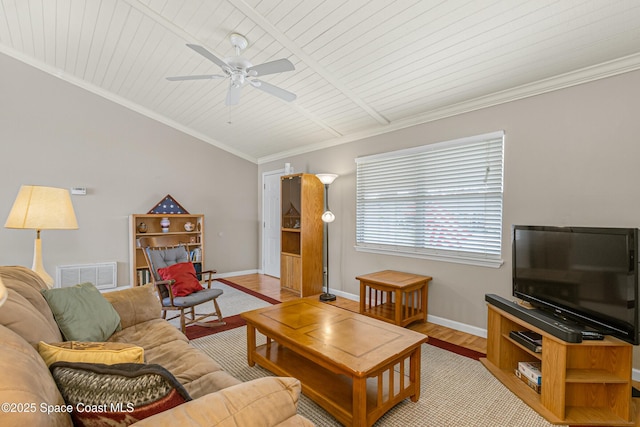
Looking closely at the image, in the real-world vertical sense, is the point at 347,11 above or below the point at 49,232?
above

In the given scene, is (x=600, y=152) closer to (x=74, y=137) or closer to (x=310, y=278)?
(x=310, y=278)

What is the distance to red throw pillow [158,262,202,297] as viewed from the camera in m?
3.18

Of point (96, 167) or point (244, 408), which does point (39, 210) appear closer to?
point (244, 408)

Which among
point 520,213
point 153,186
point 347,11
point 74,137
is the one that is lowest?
point 520,213

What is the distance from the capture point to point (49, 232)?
14.1 ft

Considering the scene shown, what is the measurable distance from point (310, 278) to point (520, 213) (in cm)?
292

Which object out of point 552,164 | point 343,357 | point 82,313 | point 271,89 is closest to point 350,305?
point 343,357

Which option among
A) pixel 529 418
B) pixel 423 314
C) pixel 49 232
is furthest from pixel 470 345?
pixel 49 232

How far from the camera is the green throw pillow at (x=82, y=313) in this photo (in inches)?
68.4

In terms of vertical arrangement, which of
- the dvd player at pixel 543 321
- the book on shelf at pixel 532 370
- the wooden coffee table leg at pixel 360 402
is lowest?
the book on shelf at pixel 532 370

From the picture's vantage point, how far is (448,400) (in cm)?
207

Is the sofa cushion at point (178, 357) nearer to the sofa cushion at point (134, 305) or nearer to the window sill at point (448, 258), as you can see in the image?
the sofa cushion at point (134, 305)

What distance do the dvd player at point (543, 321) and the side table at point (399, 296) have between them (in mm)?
886

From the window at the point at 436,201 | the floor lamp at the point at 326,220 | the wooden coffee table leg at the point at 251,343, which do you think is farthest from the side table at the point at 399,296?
the wooden coffee table leg at the point at 251,343
